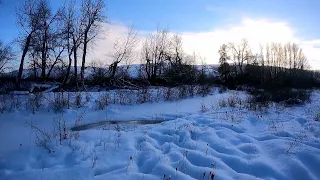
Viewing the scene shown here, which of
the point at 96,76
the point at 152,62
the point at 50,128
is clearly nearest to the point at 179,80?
the point at 96,76

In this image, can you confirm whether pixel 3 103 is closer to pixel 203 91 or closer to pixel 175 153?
pixel 175 153

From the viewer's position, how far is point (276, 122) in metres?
9.83

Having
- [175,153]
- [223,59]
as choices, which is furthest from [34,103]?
[223,59]

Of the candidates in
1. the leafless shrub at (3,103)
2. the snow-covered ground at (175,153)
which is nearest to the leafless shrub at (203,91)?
the snow-covered ground at (175,153)

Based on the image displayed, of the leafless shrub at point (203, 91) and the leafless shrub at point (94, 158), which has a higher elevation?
the leafless shrub at point (203, 91)

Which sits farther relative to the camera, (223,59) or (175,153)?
(223,59)

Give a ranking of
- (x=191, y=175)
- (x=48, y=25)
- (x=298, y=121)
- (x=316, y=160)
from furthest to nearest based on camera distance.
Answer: (x=48, y=25) < (x=298, y=121) < (x=316, y=160) < (x=191, y=175)

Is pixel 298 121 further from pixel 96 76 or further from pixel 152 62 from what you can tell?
pixel 152 62

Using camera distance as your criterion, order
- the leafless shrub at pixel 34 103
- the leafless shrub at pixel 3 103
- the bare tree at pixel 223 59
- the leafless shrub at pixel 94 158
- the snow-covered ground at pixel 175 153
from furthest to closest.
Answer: the bare tree at pixel 223 59 → the leafless shrub at pixel 34 103 → the leafless shrub at pixel 3 103 → the leafless shrub at pixel 94 158 → the snow-covered ground at pixel 175 153

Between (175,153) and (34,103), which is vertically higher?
(34,103)

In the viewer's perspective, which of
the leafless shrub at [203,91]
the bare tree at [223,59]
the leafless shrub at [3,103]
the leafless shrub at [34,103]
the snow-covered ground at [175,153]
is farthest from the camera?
the bare tree at [223,59]

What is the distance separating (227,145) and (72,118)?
22.6 feet

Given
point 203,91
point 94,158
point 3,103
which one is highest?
point 203,91

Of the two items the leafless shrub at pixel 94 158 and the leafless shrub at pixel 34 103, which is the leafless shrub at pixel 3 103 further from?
the leafless shrub at pixel 94 158
